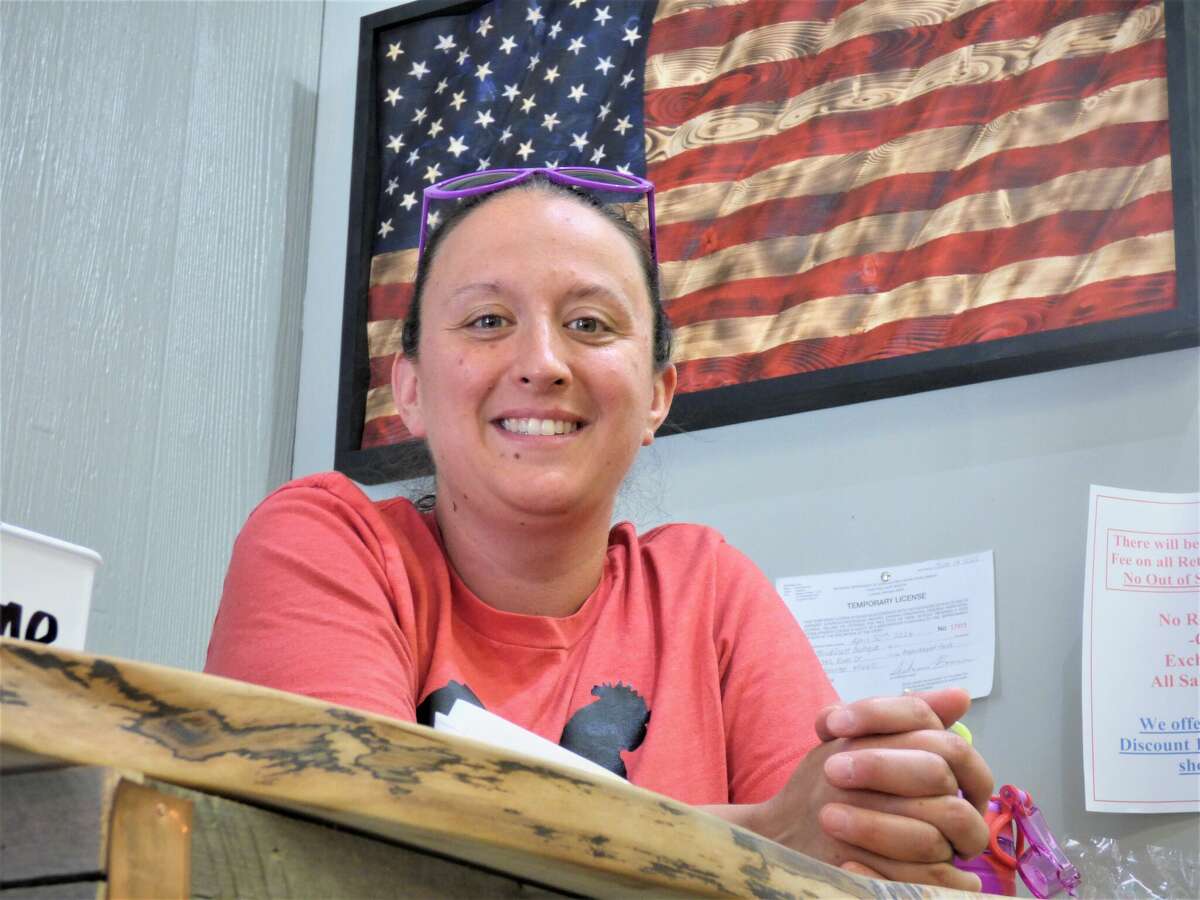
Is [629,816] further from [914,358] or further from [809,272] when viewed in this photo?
[809,272]

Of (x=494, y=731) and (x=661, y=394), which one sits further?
(x=661, y=394)

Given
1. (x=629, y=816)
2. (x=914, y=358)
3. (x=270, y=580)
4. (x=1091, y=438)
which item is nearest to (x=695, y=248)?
(x=914, y=358)

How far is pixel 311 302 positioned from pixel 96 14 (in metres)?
0.53

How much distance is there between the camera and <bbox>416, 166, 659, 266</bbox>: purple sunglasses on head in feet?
4.06

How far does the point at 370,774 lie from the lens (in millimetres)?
330

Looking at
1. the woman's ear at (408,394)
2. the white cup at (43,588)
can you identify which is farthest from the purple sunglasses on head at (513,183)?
the white cup at (43,588)

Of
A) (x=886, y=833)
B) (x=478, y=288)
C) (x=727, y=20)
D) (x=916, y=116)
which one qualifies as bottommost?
(x=886, y=833)

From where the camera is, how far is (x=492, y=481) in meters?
1.10

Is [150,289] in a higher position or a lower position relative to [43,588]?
higher

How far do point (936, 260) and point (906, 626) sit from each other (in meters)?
0.45

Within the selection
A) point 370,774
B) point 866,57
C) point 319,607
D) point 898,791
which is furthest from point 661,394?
point 370,774

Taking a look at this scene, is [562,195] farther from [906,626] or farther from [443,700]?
[906,626]

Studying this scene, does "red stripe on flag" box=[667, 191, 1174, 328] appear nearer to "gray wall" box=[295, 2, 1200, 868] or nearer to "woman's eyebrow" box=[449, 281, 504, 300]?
"gray wall" box=[295, 2, 1200, 868]

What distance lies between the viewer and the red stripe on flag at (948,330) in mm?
1551
